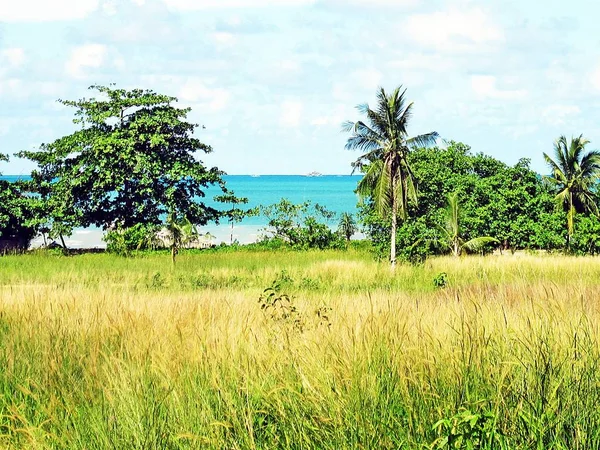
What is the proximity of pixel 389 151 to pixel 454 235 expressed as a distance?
19.4ft

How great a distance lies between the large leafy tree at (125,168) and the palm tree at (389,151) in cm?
940

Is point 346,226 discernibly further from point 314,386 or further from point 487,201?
point 314,386

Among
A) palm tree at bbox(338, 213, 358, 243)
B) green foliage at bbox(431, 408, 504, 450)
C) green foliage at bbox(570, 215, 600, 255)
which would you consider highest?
palm tree at bbox(338, 213, 358, 243)

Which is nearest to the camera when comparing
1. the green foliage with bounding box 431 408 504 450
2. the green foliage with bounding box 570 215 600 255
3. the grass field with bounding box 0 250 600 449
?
the green foliage with bounding box 431 408 504 450

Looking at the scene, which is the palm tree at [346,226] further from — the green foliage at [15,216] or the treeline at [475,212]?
the green foliage at [15,216]

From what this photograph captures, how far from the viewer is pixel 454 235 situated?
3139 cm

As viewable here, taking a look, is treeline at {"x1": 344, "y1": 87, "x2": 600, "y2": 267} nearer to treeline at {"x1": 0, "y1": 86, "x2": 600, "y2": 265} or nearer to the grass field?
treeline at {"x1": 0, "y1": 86, "x2": 600, "y2": 265}

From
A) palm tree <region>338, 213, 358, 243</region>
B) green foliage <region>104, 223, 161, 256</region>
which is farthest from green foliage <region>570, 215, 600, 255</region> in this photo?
green foliage <region>104, 223, 161, 256</region>

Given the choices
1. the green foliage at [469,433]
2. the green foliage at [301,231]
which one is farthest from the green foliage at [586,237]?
the green foliage at [469,433]

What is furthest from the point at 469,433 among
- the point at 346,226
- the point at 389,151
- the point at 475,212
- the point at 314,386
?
the point at 346,226

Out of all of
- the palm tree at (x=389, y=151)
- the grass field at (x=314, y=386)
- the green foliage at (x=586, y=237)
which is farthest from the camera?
the green foliage at (x=586, y=237)

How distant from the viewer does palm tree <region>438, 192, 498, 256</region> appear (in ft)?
101

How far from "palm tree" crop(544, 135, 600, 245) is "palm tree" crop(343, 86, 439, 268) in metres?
14.5

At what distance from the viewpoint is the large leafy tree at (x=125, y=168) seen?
112ft
